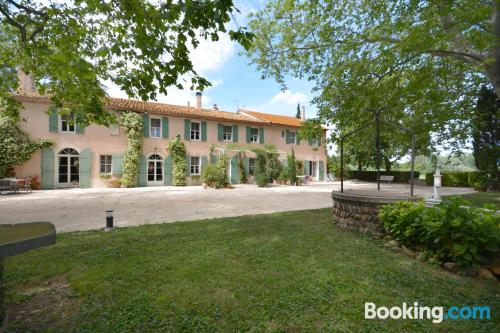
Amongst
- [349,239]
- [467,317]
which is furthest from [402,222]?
[467,317]

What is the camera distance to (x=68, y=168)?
1530 centimetres

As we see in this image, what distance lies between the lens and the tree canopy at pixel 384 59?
20.4ft

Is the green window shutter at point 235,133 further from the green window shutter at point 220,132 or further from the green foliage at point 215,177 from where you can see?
the green foliage at point 215,177

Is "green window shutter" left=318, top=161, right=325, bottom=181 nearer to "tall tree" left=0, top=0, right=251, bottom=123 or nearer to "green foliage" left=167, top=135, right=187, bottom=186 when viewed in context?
"green foliage" left=167, top=135, right=187, bottom=186

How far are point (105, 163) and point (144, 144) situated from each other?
8.87 feet

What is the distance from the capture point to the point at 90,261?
12.1ft

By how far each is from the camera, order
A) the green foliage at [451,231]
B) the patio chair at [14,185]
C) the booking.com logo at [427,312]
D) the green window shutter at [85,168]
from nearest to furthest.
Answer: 1. the booking.com logo at [427,312]
2. the green foliage at [451,231]
3. the patio chair at [14,185]
4. the green window shutter at [85,168]

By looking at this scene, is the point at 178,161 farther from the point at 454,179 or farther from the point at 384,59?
the point at 454,179

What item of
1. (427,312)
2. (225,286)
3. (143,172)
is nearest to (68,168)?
(143,172)

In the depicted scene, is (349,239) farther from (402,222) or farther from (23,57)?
(23,57)

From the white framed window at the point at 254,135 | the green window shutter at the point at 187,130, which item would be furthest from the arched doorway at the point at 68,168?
the white framed window at the point at 254,135

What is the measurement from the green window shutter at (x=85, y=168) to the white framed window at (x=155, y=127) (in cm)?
407

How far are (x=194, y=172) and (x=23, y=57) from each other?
1368 cm

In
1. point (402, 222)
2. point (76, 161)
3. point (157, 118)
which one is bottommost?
point (402, 222)
